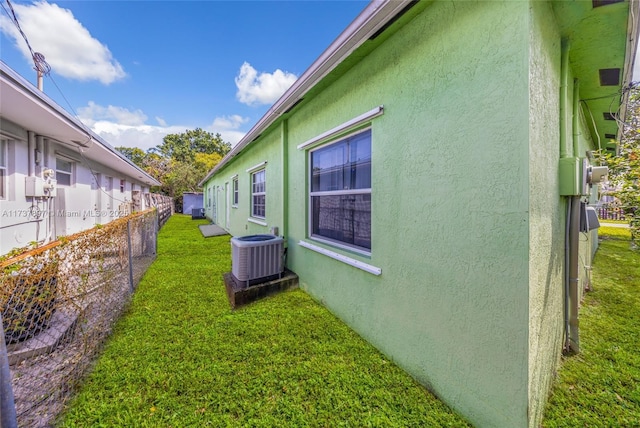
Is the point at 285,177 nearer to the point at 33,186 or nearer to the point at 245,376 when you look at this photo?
the point at 245,376

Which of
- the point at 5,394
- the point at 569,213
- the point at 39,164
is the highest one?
the point at 39,164

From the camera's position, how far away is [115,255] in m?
3.70

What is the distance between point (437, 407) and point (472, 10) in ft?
9.96

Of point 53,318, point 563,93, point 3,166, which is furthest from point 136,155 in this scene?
point 563,93

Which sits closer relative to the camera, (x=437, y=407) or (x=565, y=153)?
(x=437, y=407)

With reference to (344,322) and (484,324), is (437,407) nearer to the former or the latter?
(484,324)

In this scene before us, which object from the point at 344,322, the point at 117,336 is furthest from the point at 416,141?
the point at 117,336

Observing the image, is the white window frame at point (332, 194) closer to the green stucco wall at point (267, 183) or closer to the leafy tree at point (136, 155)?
the green stucco wall at point (267, 183)

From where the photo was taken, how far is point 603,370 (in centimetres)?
237

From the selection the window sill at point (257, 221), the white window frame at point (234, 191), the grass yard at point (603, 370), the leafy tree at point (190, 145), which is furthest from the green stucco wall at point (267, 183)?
the leafy tree at point (190, 145)

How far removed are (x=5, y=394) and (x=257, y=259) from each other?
2788mm

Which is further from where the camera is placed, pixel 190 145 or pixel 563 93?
pixel 190 145

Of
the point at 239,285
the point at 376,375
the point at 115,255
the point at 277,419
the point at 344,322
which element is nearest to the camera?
the point at 277,419

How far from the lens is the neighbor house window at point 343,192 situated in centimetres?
303
